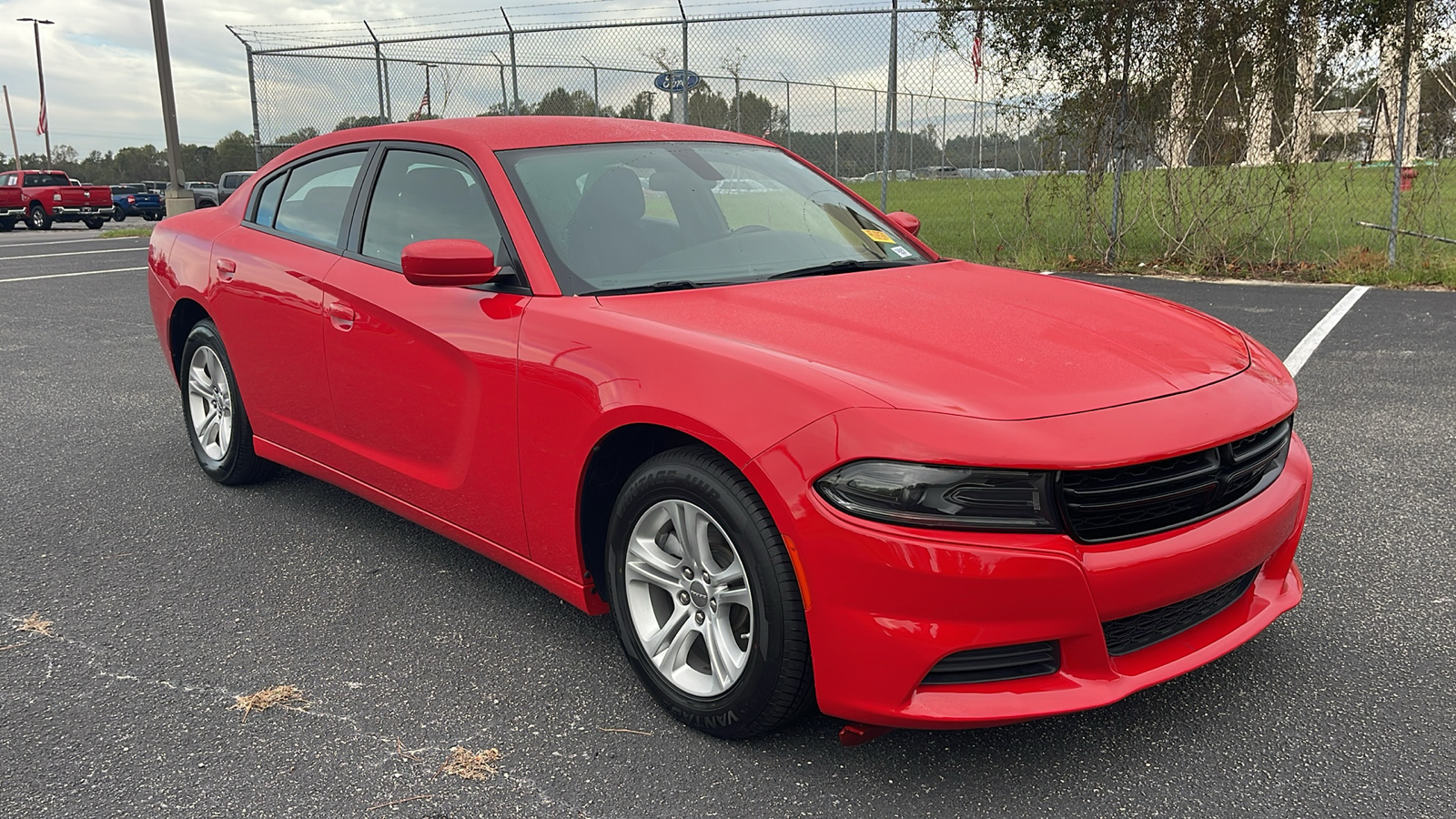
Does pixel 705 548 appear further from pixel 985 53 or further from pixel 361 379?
pixel 985 53

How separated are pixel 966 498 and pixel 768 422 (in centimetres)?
44

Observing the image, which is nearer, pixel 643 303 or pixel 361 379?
pixel 643 303

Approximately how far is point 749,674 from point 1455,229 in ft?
40.7

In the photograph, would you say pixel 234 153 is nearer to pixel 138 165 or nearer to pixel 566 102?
pixel 566 102

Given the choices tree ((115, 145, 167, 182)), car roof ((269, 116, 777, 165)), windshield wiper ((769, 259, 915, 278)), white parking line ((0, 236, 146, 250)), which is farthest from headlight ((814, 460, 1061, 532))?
tree ((115, 145, 167, 182))

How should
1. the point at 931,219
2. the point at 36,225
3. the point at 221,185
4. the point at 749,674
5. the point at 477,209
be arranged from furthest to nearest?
the point at 36,225
the point at 221,185
the point at 931,219
the point at 477,209
the point at 749,674

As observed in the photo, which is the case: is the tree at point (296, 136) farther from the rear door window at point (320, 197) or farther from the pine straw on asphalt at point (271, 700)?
the pine straw on asphalt at point (271, 700)

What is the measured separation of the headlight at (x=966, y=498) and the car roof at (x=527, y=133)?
1898 mm

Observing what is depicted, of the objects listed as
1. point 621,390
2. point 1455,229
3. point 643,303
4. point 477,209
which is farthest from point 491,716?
point 1455,229

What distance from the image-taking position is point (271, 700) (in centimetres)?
281

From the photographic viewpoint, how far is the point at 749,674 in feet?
7.94

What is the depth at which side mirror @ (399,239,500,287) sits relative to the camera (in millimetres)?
2928

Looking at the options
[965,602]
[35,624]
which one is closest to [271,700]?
[35,624]

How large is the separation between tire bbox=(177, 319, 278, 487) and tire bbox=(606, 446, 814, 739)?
2.41m
